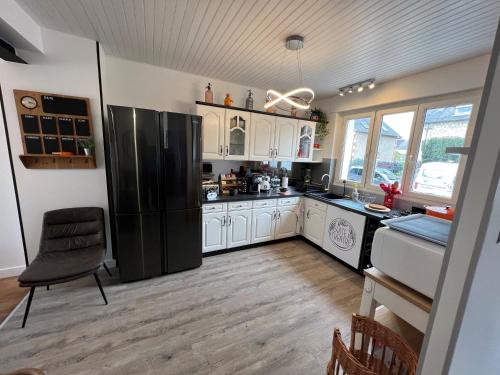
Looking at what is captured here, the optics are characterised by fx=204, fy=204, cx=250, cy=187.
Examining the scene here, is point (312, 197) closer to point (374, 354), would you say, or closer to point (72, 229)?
point (374, 354)

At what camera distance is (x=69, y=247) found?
2.14 metres

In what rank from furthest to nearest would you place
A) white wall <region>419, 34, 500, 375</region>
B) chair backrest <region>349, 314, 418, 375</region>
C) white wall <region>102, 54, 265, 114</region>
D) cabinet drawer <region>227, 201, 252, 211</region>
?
cabinet drawer <region>227, 201, 252, 211</region> < white wall <region>102, 54, 265, 114</region> < chair backrest <region>349, 314, 418, 375</region> < white wall <region>419, 34, 500, 375</region>

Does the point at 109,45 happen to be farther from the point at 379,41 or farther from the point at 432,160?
the point at 432,160

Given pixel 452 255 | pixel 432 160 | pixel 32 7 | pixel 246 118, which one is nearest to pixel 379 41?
pixel 432 160

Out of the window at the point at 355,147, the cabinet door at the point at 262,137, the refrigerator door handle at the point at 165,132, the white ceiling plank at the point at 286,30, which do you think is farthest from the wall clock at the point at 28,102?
the window at the point at 355,147

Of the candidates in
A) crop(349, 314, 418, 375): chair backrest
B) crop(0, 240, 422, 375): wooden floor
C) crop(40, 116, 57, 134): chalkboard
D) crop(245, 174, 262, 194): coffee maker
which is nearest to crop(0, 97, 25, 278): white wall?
crop(40, 116, 57, 134): chalkboard

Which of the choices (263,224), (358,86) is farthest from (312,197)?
(358,86)

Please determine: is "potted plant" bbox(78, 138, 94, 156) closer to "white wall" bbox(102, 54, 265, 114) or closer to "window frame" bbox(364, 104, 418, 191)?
"white wall" bbox(102, 54, 265, 114)

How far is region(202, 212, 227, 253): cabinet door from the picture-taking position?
108 inches

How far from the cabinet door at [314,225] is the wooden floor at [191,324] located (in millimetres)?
677

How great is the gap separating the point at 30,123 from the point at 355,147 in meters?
4.10

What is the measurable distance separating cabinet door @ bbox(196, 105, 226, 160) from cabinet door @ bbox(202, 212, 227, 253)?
0.84 meters

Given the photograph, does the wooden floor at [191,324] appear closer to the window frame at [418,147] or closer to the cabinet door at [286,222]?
the cabinet door at [286,222]

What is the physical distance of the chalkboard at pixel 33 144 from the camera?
2.02 meters
